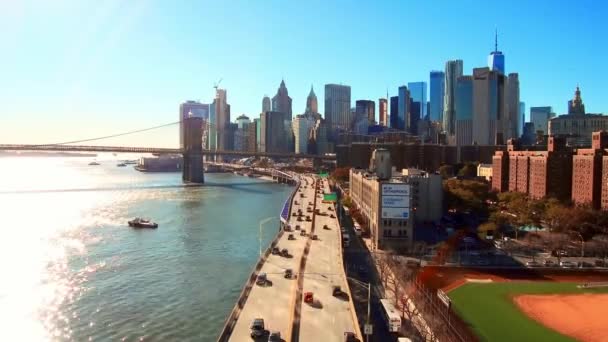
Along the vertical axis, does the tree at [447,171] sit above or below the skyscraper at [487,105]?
below

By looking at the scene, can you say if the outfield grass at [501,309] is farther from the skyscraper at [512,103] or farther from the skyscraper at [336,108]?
the skyscraper at [336,108]

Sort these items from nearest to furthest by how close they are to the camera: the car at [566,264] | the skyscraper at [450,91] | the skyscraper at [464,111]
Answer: the car at [566,264] < the skyscraper at [464,111] < the skyscraper at [450,91]

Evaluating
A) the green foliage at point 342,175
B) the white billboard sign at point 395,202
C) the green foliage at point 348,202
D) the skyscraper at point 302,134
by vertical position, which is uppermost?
the skyscraper at point 302,134

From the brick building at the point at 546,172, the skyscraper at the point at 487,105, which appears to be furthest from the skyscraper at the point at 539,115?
the brick building at the point at 546,172

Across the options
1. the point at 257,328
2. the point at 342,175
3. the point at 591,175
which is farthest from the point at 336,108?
the point at 257,328

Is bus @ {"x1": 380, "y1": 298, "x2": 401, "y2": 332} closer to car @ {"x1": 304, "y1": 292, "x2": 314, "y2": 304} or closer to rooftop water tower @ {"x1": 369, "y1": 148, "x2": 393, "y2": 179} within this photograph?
car @ {"x1": 304, "y1": 292, "x2": 314, "y2": 304}

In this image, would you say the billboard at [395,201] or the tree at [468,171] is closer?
the billboard at [395,201]

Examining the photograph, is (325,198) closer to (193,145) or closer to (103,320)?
(103,320)
